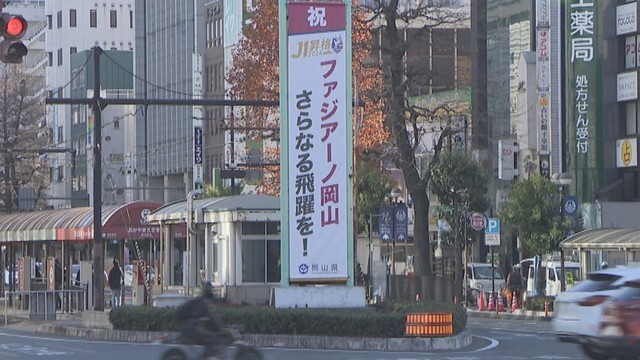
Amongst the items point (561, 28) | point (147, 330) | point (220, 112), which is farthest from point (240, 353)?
point (220, 112)

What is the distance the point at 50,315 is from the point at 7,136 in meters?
28.8

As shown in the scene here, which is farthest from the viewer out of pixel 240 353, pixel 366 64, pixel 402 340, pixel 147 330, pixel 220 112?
pixel 220 112

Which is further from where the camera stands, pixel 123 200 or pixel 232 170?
pixel 123 200

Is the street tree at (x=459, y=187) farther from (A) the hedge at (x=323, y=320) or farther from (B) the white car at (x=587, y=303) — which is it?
(B) the white car at (x=587, y=303)

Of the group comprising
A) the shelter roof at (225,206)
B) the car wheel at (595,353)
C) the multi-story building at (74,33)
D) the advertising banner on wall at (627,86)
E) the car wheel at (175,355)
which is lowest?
the car wheel at (595,353)

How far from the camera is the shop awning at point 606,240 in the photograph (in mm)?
46875

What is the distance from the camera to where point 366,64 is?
51.2 meters

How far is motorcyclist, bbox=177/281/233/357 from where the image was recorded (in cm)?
2169

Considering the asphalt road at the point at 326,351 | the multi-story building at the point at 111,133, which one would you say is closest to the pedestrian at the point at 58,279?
the asphalt road at the point at 326,351

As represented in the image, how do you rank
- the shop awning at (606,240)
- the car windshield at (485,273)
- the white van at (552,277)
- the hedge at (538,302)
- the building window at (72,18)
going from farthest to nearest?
the building window at (72,18) < the car windshield at (485,273) < the white van at (552,277) < the hedge at (538,302) < the shop awning at (606,240)

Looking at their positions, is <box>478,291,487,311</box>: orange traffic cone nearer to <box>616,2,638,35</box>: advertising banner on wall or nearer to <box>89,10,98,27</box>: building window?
<box>616,2,638,35</box>: advertising banner on wall

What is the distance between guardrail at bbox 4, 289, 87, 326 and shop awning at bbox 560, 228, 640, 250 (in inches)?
672

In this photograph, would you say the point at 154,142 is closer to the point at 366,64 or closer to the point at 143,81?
the point at 143,81

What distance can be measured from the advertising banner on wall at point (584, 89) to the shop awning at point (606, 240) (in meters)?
16.7
